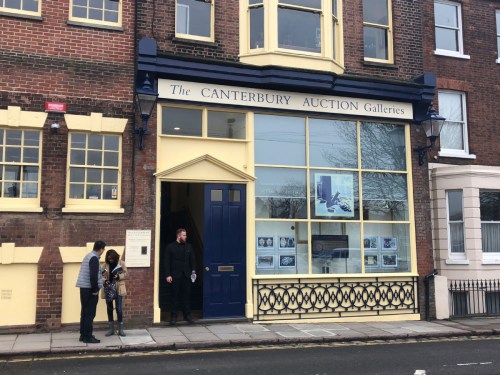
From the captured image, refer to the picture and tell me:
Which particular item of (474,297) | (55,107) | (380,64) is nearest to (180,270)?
(55,107)

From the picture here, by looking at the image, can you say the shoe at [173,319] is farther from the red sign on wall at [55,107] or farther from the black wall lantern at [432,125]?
the black wall lantern at [432,125]

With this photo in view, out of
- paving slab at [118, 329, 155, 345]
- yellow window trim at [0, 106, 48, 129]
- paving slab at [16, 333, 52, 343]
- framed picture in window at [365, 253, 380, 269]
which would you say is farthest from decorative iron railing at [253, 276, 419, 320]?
yellow window trim at [0, 106, 48, 129]

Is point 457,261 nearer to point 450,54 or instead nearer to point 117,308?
point 450,54

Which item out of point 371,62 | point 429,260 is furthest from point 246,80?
point 429,260

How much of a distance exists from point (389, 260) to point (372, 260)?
0.52 meters

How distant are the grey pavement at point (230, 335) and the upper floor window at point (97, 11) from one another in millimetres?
6658

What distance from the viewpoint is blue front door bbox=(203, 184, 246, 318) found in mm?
11625

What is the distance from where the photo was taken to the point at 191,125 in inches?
469

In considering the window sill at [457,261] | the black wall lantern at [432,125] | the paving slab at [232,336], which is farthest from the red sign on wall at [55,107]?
the window sill at [457,261]

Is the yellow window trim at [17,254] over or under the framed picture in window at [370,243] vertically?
under

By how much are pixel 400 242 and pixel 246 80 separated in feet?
18.9

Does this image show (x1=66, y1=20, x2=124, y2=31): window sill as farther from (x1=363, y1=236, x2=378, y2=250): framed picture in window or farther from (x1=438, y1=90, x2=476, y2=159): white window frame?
(x1=438, y1=90, x2=476, y2=159): white window frame

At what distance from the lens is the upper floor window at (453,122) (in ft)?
50.6

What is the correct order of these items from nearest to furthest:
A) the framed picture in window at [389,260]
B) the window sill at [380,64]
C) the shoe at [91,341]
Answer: the shoe at [91,341]
the framed picture in window at [389,260]
the window sill at [380,64]
